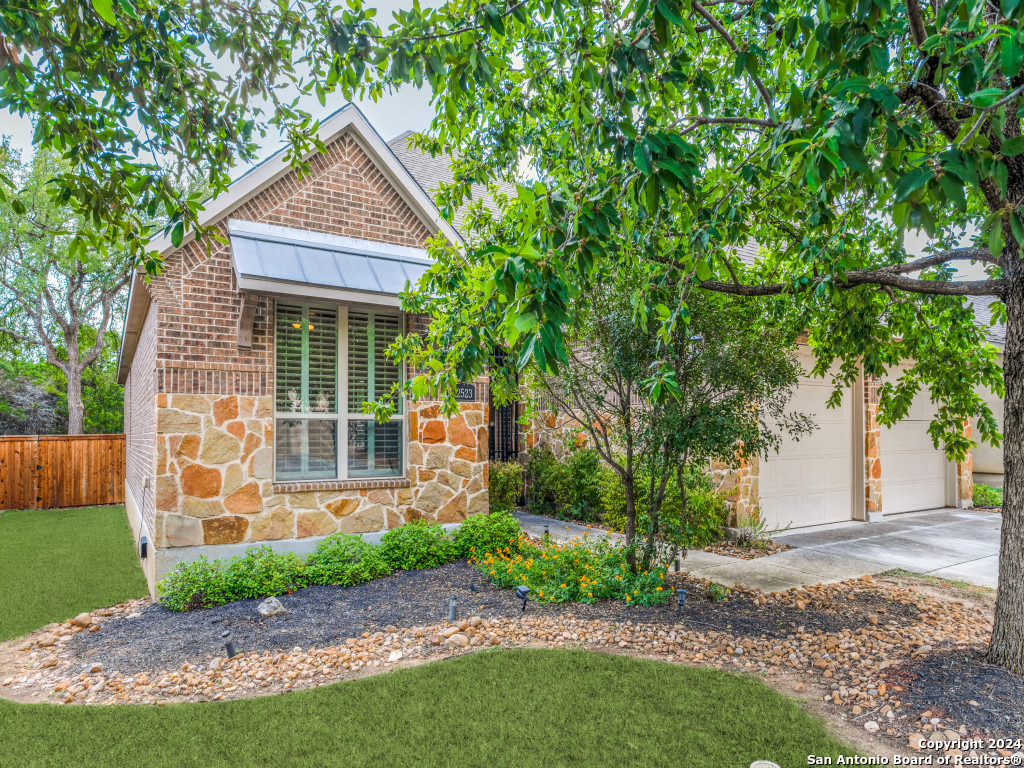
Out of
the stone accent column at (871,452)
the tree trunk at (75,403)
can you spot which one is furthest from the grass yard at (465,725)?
the tree trunk at (75,403)

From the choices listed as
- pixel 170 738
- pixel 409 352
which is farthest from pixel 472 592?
pixel 170 738

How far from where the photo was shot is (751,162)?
3.75 metres

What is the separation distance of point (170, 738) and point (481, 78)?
4.02 metres

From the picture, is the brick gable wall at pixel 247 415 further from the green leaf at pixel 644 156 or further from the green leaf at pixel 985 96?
the green leaf at pixel 985 96

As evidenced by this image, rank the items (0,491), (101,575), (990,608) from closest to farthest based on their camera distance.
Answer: (990,608), (101,575), (0,491)

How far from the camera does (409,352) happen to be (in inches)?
189

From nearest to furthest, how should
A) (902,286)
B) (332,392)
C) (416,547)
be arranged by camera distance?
(902,286) < (416,547) < (332,392)

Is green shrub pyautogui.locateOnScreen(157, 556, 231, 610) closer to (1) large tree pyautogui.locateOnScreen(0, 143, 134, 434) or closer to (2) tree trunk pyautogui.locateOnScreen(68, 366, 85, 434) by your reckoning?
(1) large tree pyautogui.locateOnScreen(0, 143, 134, 434)

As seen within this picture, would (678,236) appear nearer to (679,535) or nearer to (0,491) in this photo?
(679,535)

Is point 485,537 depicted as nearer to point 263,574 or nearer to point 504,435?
point 263,574

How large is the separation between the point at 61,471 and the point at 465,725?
47.7ft

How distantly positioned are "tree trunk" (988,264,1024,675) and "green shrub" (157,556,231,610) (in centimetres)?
610

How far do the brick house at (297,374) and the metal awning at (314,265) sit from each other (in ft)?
0.07

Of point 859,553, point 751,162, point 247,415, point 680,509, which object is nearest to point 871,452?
point 859,553
